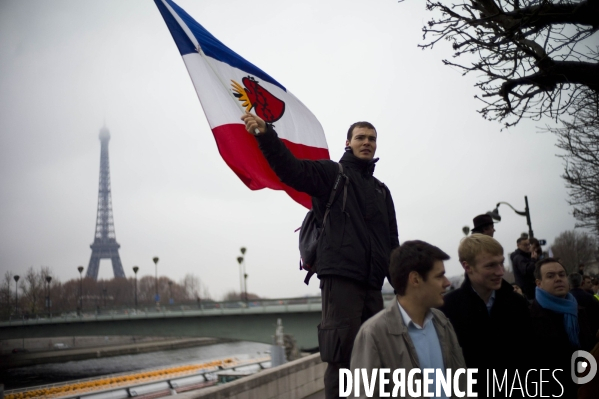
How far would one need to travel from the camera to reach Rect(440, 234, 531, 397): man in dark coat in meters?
3.50

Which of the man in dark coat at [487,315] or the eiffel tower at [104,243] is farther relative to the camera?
the eiffel tower at [104,243]

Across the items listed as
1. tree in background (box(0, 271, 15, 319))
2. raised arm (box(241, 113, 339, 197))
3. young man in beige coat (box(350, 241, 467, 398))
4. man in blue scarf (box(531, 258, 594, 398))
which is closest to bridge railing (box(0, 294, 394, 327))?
tree in background (box(0, 271, 15, 319))

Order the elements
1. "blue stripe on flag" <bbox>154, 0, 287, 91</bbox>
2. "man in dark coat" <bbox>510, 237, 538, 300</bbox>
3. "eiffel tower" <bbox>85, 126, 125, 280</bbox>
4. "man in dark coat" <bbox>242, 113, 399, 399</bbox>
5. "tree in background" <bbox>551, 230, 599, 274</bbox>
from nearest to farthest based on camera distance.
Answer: "man in dark coat" <bbox>242, 113, 399, 399</bbox>, "blue stripe on flag" <bbox>154, 0, 287, 91</bbox>, "man in dark coat" <bbox>510, 237, 538, 300</bbox>, "tree in background" <bbox>551, 230, 599, 274</bbox>, "eiffel tower" <bbox>85, 126, 125, 280</bbox>

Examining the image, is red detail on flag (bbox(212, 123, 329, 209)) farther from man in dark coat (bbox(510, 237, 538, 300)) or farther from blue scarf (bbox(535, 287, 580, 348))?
man in dark coat (bbox(510, 237, 538, 300))

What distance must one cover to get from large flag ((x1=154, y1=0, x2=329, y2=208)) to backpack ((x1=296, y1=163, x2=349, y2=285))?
0.98 m

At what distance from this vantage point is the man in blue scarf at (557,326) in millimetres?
3791

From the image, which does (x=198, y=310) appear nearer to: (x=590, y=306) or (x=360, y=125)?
(x=590, y=306)

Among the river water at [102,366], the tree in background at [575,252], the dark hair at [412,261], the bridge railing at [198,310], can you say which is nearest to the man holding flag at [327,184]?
the dark hair at [412,261]

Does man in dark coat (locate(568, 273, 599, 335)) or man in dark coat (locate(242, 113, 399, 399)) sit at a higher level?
man in dark coat (locate(242, 113, 399, 399))

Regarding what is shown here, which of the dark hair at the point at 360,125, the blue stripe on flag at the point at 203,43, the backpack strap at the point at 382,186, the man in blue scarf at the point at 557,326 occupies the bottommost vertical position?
the man in blue scarf at the point at 557,326

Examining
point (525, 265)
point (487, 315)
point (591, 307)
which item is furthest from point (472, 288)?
point (525, 265)

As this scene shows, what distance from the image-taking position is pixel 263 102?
16.3 feet

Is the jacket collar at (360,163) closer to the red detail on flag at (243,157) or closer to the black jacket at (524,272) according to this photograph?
the red detail on flag at (243,157)

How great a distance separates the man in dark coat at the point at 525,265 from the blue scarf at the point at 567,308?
8.49 feet
